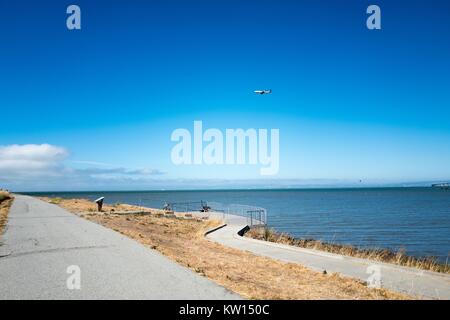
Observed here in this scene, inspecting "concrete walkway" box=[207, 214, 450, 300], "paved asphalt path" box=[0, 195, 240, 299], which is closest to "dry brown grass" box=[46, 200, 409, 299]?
"concrete walkway" box=[207, 214, 450, 300]

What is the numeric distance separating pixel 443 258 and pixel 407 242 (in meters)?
5.88

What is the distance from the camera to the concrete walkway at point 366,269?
28.8ft

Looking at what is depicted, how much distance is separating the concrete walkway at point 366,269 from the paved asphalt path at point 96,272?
3677 millimetres

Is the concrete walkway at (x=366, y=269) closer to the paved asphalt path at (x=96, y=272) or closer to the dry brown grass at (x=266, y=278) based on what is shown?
the dry brown grass at (x=266, y=278)

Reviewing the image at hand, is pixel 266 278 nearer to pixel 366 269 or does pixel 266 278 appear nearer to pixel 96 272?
pixel 366 269

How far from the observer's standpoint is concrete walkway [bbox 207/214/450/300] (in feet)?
28.8

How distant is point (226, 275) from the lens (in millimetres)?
10320

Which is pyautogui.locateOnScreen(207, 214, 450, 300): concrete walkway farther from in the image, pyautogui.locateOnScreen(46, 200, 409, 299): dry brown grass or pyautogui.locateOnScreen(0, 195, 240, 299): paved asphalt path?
pyautogui.locateOnScreen(0, 195, 240, 299): paved asphalt path

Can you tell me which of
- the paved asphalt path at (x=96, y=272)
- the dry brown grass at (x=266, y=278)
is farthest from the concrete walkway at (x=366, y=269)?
the paved asphalt path at (x=96, y=272)

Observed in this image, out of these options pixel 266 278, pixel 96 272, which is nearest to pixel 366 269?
pixel 266 278

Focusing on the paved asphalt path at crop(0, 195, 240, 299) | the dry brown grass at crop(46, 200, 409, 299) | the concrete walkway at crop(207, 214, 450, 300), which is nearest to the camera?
the paved asphalt path at crop(0, 195, 240, 299)

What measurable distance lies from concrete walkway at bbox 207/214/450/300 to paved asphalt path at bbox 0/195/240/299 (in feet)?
12.1
